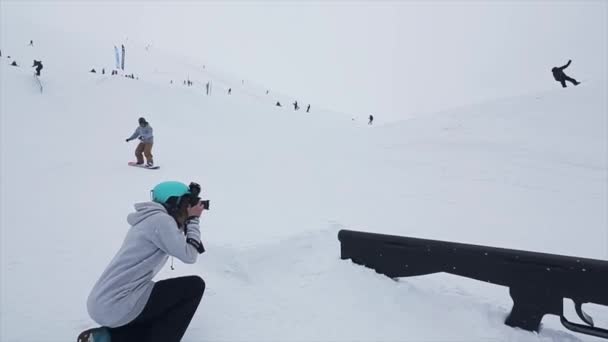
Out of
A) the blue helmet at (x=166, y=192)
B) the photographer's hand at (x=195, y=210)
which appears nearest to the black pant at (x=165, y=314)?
the photographer's hand at (x=195, y=210)

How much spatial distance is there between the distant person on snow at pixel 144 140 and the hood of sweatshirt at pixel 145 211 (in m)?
8.30

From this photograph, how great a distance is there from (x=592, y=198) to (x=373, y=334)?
8.17 metres

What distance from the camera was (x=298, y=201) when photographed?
27.1 feet

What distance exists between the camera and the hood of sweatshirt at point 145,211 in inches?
104

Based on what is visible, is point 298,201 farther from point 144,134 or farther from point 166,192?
point 166,192

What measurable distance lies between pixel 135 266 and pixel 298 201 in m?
5.78

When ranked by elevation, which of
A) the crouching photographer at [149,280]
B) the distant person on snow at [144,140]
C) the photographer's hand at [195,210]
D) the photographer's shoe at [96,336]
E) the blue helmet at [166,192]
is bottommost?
the photographer's shoe at [96,336]

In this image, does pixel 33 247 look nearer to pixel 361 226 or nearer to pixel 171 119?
pixel 361 226

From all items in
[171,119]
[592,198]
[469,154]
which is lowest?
[592,198]

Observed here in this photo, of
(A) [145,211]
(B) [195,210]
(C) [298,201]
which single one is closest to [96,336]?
(A) [145,211]

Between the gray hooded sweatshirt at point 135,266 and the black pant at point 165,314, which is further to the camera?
the black pant at point 165,314

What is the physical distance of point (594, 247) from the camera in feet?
20.8

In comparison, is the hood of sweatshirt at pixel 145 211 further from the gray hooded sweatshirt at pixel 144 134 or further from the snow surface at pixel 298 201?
the gray hooded sweatshirt at pixel 144 134

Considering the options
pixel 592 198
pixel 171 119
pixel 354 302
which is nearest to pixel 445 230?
pixel 354 302
